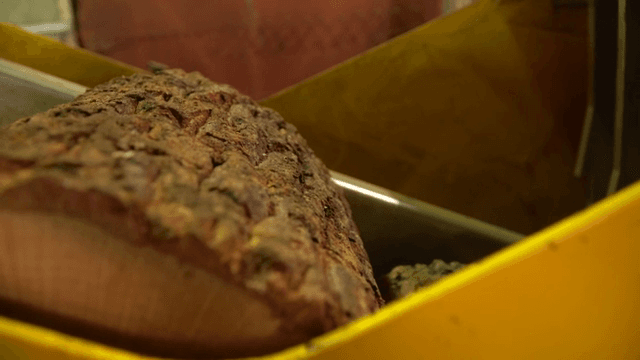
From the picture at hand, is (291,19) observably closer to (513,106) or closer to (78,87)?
(513,106)

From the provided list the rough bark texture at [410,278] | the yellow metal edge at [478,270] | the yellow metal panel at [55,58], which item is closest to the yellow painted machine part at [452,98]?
the yellow metal panel at [55,58]

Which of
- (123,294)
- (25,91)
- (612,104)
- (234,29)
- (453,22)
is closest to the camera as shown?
(123,294)

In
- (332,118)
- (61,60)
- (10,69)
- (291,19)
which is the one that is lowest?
(10,69)

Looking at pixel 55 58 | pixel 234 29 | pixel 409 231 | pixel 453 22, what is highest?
pixel 234 29

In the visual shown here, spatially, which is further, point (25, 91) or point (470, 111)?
point (470, 111)

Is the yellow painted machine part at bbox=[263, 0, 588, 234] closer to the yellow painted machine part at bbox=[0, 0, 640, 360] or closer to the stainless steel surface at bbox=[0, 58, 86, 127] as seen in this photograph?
the yellow painted machine part at bbox=[0, 0, 640, 360]

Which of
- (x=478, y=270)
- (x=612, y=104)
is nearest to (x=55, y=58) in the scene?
(x=478, y=270)

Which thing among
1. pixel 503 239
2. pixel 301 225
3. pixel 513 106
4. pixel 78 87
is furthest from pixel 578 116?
pixel 78 87

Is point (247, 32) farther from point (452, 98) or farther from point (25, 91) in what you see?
point (25, 91)
